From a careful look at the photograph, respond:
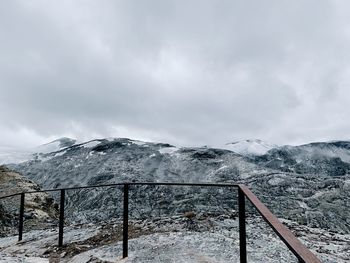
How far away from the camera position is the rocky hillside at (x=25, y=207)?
32.8ft

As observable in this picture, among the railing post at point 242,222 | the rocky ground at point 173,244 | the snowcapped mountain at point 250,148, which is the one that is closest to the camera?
the railing post at point 242,222


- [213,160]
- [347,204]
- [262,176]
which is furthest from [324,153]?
[347,204]

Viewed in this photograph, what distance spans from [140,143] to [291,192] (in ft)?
49.6

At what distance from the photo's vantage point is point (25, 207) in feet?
34.8

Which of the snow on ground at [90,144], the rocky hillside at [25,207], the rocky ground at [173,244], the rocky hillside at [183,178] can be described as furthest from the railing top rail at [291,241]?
the snow on ground at [90,144]

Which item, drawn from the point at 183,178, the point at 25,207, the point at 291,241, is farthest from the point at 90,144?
the point at 291,241

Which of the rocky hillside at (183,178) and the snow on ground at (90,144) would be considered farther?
the snow on ground at (90,144)

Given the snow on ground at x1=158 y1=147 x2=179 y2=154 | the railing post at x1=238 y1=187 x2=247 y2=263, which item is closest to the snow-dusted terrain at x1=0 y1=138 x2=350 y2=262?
the snow on ground at x1=158 y1=147 x2=179 y2=154

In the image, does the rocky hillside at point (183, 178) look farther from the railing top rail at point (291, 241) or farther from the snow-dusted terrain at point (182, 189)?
the railing top rail at point (291, 241)

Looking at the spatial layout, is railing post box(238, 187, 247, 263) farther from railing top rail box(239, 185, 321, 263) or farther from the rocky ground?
the rocky ground

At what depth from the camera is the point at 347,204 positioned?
14.7 metres

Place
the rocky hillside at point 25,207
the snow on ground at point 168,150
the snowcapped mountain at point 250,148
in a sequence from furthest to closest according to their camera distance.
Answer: the snowcapped mountain at point 250,148
the snow on ground at point 168,150
the rocky hillside at point 25,207

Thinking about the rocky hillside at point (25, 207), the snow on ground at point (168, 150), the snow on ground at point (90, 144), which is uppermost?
the snow on ground at point (90, 144)

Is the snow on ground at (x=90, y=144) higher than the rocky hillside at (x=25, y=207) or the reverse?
higher
